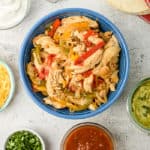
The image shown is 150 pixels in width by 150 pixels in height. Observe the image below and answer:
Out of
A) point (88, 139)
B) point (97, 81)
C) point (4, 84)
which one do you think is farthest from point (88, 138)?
point (4, 84)

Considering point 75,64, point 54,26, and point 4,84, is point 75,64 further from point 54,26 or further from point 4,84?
point 4,84

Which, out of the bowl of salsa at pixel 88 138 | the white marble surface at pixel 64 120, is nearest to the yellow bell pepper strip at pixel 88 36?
the white marble surface at pixel 64 120

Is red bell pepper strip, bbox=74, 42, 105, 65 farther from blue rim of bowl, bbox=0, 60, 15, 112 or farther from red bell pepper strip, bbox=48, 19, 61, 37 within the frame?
blue rim of bowl, bbox=0, 60, 15, 112

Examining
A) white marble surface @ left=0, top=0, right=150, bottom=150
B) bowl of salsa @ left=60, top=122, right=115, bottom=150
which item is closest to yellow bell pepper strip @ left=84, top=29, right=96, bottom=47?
white marble surface @ left=0, top=0, right=150, bottom=150

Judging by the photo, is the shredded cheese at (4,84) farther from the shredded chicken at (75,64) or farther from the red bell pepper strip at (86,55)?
the red bell pepper strip at (86,55)

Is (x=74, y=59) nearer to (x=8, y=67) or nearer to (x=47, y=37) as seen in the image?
(x=47, y=37)
